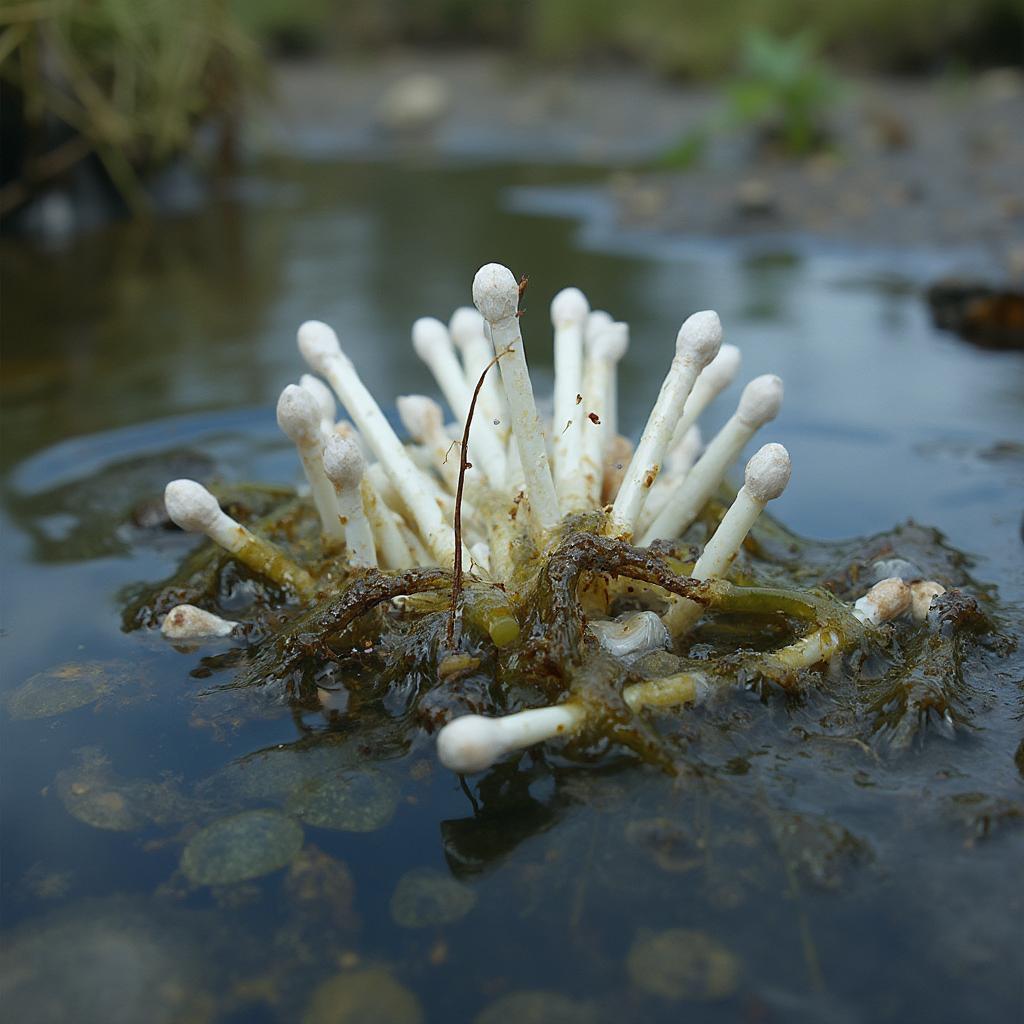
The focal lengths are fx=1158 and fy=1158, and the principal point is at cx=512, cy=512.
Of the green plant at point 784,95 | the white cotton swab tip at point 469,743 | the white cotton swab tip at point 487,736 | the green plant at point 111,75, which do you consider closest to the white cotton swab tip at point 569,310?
the white cotton swab tip at point 487,736

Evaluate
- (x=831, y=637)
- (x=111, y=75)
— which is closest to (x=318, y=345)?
(x=831, y=637)

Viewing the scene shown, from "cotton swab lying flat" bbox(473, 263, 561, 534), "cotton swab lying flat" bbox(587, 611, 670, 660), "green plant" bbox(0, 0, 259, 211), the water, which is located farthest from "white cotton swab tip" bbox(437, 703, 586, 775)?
"green plant" bbox(0, 0, 259, 211)

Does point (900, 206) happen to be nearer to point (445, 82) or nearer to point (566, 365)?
point (566, 365)

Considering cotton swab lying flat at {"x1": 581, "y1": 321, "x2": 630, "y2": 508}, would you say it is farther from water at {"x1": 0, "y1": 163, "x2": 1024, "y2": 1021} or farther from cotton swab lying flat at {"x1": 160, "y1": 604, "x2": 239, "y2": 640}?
cotton swab lying flat at {"x1": 160, "y1": 604, "x2": 239, "y2": 640}

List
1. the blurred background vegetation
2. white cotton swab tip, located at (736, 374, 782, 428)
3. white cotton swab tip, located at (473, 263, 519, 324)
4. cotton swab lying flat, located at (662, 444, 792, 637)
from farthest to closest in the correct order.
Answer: the blurred background vegetation → white cotton swab tip, located at (736, 374, 782, 428) → cotton swab lying flat, located at (662, 444, 792, 637) → white cotton swab tip, located at (473, 263, 519, 324)

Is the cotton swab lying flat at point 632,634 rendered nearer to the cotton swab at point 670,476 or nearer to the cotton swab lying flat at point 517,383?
the cotton swab lying flat at point 517,383

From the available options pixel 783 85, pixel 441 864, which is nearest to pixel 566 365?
pixel 441 864
